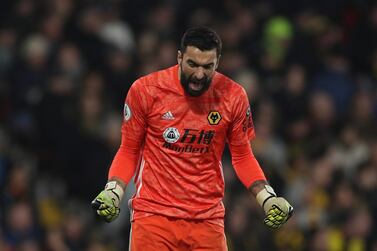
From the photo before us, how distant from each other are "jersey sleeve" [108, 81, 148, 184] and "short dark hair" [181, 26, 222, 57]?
0.45 metres

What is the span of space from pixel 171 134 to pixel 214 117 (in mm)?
318

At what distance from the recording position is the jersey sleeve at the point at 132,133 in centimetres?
784

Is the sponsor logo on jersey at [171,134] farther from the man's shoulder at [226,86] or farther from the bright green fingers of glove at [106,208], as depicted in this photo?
the bright green fingers of glove at [106,208]

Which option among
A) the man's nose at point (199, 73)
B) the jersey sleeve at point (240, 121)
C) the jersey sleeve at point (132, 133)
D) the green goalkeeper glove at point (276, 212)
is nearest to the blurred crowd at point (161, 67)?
the jersey sleeve at point (132, 133)

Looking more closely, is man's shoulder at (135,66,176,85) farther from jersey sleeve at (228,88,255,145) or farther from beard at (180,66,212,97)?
jersey sleeve at (228,88,255,145)

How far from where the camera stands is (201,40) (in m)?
7.62

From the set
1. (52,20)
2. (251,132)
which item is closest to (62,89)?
(52,20)

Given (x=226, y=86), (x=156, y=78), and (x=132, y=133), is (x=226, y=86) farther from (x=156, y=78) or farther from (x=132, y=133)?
(x=132, y=133)

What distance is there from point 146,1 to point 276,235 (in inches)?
179

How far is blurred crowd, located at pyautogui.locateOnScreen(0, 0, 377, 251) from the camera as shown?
12430 mm

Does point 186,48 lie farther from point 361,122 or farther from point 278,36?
point 278,36

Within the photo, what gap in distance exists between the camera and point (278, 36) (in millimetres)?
15539

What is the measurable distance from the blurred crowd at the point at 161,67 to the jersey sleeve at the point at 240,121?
4.07m

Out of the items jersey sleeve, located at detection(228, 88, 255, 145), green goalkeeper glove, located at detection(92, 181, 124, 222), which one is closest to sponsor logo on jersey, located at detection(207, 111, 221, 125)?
jersey sleeve, located at detection(228, 88, 255, 145)
